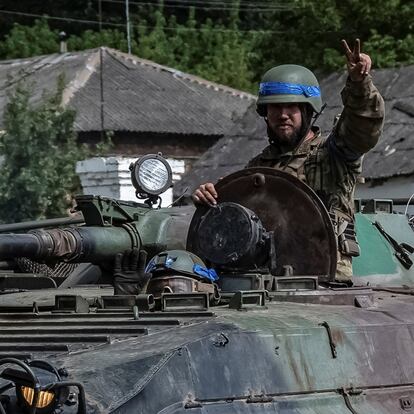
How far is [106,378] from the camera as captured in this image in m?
5.68

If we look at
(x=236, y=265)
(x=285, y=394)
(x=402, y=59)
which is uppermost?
(x=402, y=59)

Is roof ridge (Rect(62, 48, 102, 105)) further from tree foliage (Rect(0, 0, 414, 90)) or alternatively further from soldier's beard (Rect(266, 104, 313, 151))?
soldier's beard (Rect(266, 104, 313, 151))

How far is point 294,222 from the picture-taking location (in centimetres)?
766

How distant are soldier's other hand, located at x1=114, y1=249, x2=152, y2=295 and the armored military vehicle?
44mm

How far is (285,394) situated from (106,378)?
2.99 ft

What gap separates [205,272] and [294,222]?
773 mm

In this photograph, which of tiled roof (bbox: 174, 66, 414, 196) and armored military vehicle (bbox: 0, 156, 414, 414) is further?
tiled roof (bbox: 174, 66, 414, 196)

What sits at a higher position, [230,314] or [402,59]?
[402,59]

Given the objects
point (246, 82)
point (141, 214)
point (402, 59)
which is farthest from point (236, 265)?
point (246, 82)

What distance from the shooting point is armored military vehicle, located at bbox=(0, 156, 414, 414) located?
5773 mm

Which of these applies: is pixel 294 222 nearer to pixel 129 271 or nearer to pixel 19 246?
pixel 129 271

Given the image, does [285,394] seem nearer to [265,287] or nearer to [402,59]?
[265,287]

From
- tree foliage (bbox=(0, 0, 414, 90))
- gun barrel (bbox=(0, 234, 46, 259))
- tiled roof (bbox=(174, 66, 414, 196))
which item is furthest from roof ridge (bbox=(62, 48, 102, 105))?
gun barrel (bbox=(0, 234, 46, 259))

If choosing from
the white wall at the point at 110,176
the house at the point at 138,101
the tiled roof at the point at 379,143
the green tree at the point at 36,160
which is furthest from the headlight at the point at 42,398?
the house at the point at 138,101
